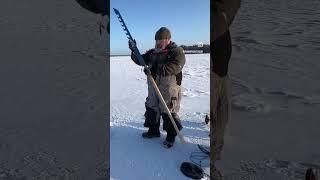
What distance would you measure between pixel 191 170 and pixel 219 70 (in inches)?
58.7

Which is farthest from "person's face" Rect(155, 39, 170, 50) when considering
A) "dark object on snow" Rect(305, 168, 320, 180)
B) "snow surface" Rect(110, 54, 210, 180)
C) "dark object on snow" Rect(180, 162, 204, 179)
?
"dark object on snow" Rect(305, 168, 320, 180)

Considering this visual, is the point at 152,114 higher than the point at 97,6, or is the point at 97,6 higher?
the point at 97,6

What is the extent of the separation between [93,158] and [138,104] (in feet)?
14.3

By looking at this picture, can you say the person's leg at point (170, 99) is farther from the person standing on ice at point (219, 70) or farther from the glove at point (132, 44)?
the person standing on ice at point (219, 70)

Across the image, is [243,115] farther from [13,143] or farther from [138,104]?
[138,104]

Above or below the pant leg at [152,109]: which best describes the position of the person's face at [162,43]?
above

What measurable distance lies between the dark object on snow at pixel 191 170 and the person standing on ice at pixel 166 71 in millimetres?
502

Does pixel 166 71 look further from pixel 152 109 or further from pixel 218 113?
pixel 218 113

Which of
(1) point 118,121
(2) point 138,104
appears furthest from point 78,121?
(2) point 138,104

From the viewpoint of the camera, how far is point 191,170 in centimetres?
235

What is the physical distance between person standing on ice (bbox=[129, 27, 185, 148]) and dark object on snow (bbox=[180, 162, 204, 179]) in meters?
0.50

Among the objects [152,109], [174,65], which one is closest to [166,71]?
[174,65]

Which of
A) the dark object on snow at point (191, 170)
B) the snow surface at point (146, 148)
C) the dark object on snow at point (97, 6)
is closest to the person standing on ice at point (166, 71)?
the snow surface at point (146, 148)

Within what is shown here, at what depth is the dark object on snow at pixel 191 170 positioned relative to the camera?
2.30 meters
